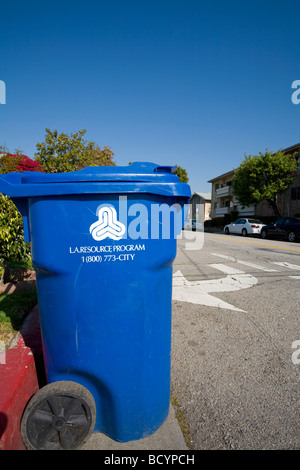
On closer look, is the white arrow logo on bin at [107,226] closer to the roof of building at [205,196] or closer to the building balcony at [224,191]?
the building balcony at [224,191]

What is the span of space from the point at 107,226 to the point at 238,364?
1.95 meters

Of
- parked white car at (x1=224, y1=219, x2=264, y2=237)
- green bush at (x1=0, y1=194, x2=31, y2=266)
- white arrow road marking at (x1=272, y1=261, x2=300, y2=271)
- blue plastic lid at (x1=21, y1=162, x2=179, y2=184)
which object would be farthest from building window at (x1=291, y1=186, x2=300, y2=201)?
blue plastic lid at (x1=21, y1=162, x2=179, y2=184)

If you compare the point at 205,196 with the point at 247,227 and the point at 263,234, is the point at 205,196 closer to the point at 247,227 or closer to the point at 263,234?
the point at 247,227

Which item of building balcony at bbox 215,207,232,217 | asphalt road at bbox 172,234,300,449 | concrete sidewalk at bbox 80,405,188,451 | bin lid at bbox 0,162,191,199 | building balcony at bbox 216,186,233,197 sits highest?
building balcony at bbox 216,186,233,197

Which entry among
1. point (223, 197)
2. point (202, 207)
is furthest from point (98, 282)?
point (202, 207)

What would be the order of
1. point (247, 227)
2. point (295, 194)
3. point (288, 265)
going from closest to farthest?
point (288, 265) < point (247, 227) < point (295, 194)

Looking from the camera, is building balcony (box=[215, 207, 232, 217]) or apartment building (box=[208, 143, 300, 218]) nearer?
apartment building (box=[208, 143, 300, 218])

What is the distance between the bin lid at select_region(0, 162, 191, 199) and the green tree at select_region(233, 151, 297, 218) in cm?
2365

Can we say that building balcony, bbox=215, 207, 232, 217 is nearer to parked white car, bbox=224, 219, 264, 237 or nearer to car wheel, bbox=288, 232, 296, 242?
parked white car, bbox=224, 219, 264, 237

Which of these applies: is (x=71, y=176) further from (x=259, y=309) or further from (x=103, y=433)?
(x=259, y=309)

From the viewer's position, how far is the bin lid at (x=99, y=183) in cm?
135

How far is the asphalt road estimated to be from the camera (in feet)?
5.55

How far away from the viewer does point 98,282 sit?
55.2 inches
